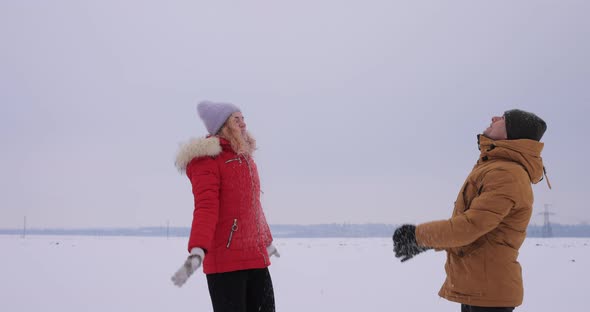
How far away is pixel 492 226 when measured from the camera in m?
2.60

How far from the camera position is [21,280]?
9.43 meters

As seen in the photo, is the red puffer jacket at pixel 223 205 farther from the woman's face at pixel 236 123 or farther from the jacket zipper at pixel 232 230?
the woman's face at pixel 236 123

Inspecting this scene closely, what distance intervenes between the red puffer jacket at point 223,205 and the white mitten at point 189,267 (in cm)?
10

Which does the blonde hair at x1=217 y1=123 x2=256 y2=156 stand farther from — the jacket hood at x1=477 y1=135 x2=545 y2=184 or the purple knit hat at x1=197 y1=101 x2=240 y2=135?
the jacket hood at x1=477 y1=135 x2=545 y2=184

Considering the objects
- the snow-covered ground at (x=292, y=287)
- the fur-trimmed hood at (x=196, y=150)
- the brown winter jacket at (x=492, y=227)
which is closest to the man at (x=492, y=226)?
the brown winter jacket at (x=492, y=227)

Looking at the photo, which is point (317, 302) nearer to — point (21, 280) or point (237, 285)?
point (237, 285)

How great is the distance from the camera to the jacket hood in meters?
2.75

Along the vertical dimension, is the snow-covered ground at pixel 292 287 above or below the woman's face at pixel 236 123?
below

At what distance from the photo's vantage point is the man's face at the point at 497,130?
288cm

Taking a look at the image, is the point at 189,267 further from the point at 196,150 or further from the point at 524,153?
the point at 524,153

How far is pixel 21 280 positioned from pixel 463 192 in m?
9.20

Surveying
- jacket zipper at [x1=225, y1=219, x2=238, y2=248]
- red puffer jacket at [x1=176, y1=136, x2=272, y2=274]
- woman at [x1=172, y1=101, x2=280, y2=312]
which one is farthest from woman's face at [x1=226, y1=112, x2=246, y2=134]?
jacket zipper at [x1=225, y1=219, x2=238, y2=248]

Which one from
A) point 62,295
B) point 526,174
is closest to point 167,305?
point 62,295

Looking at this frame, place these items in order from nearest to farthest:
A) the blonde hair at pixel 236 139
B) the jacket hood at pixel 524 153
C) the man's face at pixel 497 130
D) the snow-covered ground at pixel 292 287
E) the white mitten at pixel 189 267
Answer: the white mitten at pixel 189 267, the jacket hood at pixel 524 153, the man's face at pixel 497 130, the blonde hair at pixel 236 139, the snow-covered ground at pixel 292 287
